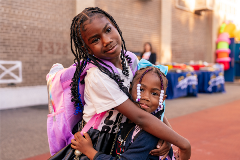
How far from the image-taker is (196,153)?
9.41 ft

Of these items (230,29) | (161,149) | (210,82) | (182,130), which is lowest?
(182,130)

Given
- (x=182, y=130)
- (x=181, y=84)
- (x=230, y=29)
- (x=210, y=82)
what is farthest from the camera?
(x=230, y=29)

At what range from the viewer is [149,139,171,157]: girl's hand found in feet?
3.89

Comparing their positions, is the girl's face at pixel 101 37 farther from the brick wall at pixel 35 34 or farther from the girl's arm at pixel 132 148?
the brick wall at pixel 35 34

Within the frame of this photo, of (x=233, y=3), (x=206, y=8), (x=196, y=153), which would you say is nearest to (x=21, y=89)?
(x=196, y=153)

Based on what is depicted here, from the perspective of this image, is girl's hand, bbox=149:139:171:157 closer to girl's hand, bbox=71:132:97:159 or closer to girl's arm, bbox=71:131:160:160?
girl's arm, bbox=71:131:160:160

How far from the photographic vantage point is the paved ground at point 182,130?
2.88m

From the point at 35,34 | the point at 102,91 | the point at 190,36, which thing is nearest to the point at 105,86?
the point at 102,91

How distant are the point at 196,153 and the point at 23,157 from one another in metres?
2.22

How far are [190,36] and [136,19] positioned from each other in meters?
4.23

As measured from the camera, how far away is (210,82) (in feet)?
27.1

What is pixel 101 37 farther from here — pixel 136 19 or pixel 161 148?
pixel 136 19

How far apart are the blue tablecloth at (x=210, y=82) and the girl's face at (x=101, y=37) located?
7.64 metres

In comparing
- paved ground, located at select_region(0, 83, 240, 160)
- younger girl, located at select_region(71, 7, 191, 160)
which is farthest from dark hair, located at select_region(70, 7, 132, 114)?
paved ground, located at select_region(0, 83, 240, 160)
